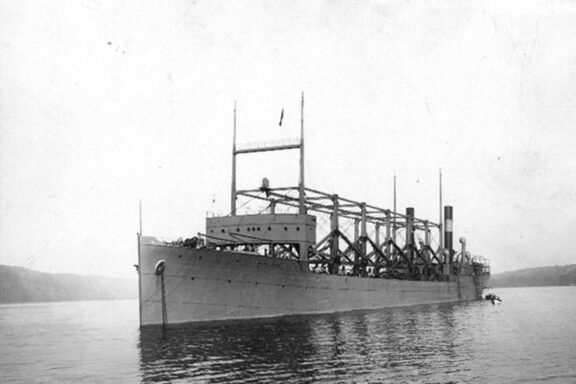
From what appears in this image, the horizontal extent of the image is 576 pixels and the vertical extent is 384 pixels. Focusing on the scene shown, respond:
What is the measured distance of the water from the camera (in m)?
13.7

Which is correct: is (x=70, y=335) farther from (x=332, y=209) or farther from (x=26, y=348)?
(x=332, y=209)

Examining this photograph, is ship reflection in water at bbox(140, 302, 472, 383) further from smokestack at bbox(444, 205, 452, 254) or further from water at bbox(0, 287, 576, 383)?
smokestack at bbox(444, 205, 452, 254)

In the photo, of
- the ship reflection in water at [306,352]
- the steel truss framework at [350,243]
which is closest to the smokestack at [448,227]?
the steel truss framework at [350,243]

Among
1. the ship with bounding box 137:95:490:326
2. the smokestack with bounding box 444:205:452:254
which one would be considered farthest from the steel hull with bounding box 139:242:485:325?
the smokestack with bounding box 444:205:452:254

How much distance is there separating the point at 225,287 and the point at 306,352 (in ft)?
30.4

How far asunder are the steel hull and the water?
1.12 meters

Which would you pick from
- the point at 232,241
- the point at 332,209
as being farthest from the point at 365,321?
the point at 332,209

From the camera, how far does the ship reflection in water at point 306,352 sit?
13586 millimetres

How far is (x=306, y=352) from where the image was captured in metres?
17.0

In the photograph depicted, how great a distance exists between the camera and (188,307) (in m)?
24.5

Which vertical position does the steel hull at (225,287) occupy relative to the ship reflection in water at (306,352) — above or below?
above

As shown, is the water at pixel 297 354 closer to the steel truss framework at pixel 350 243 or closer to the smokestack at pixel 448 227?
the steel truss framework at pixel 350 243

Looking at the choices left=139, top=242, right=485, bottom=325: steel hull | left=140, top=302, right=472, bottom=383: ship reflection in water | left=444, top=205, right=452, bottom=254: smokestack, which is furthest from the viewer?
left=444, top=205, right=452, bottom=254: smokestack

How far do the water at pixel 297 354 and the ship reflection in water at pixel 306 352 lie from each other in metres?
0.03
